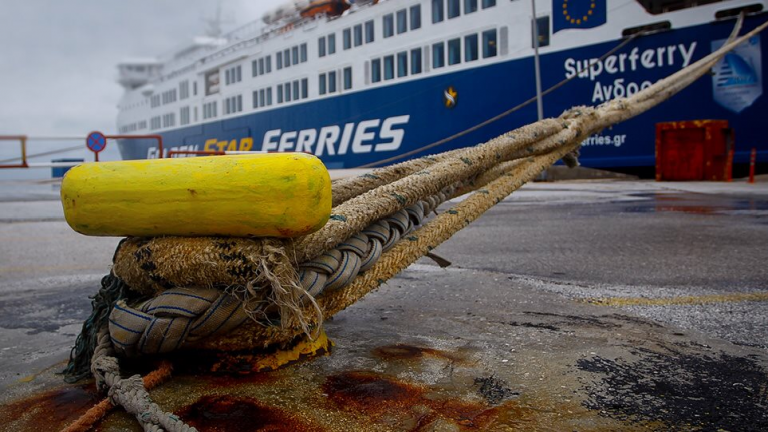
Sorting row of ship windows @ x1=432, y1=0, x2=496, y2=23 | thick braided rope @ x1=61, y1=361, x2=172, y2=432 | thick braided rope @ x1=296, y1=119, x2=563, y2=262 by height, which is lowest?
thick braided rope @ x1=61, y1=361, x2=172, y2=432

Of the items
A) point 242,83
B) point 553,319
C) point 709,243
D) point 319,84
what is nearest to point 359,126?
point 319,84

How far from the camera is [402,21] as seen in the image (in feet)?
63.9

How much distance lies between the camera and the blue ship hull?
1332 centimetres

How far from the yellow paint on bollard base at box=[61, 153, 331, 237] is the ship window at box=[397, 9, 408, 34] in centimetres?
1873

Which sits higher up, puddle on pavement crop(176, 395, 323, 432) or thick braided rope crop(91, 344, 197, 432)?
thick braided rope crop(91, 344, 197, 432)

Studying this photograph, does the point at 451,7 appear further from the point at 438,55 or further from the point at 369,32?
the point at 369,32

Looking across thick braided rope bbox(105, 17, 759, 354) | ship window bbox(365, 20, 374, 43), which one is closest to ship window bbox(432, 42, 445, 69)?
ship window bbox(365, 20, 374, 43)

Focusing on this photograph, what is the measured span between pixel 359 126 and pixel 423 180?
1902 cm

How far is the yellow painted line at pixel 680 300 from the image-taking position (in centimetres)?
246

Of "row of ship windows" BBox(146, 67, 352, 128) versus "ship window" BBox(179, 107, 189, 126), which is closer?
"row of ship windows" BBox(146, 67, 352, 128)

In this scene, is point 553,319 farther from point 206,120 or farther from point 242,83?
point 206,120

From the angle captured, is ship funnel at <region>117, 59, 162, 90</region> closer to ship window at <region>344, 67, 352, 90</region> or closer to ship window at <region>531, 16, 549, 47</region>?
ship window at <region>344, 67, 352, 90</region>

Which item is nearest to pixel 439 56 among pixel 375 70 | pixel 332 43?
pixel 375 70

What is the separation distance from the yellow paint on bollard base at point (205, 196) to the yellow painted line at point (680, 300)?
4.93 ft
